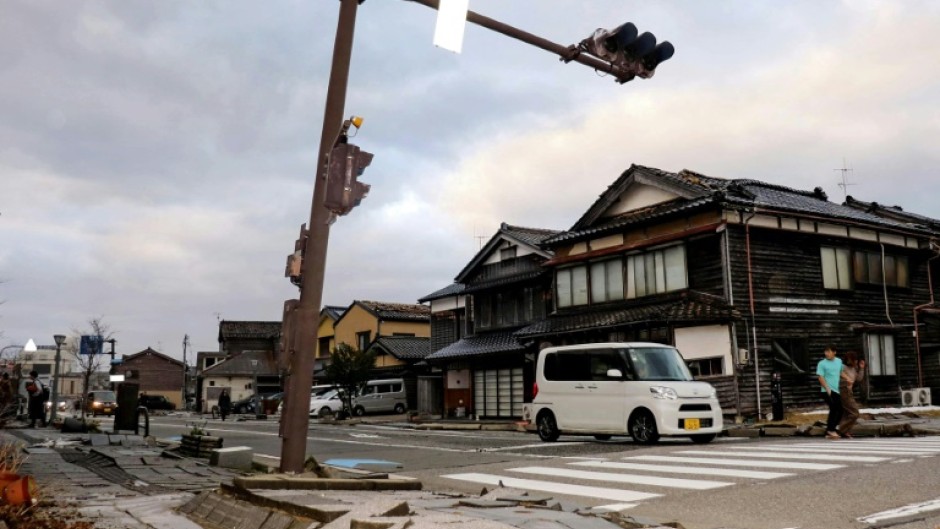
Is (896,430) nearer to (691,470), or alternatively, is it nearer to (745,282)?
(691,470)

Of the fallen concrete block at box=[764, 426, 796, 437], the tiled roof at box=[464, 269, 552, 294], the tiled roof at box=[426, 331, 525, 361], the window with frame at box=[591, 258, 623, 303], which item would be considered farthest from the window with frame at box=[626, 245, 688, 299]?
the fallen concrete block at box=[764, 426, 796, 437]

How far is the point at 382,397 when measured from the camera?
4347cm

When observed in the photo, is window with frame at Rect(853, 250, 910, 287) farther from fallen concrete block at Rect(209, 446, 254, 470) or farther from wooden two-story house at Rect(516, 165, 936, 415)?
fallen concrete block at Rect(209, 446, 254, 470)

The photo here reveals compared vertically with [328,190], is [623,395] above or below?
below

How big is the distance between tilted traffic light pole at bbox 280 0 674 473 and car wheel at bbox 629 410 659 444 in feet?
26.4

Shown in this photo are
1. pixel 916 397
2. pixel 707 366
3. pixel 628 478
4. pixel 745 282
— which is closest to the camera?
pixel 628 478

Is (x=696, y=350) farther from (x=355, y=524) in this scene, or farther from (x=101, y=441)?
(x=355, y=524)

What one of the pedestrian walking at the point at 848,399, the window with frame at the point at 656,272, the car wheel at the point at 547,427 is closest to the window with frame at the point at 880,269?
the window with frame at the point at 656,272

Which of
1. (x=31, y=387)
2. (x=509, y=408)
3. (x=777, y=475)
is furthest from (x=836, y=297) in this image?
(x=31, y=387)

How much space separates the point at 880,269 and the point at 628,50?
71.7 feet

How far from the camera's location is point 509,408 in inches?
1305

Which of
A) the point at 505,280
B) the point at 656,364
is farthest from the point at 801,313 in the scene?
the point at 505,280

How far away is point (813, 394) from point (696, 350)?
12.5ft

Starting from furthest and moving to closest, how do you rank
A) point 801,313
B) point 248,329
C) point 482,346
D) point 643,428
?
point 248,329 → point 482,346 → point 801,313 → point 643,428
